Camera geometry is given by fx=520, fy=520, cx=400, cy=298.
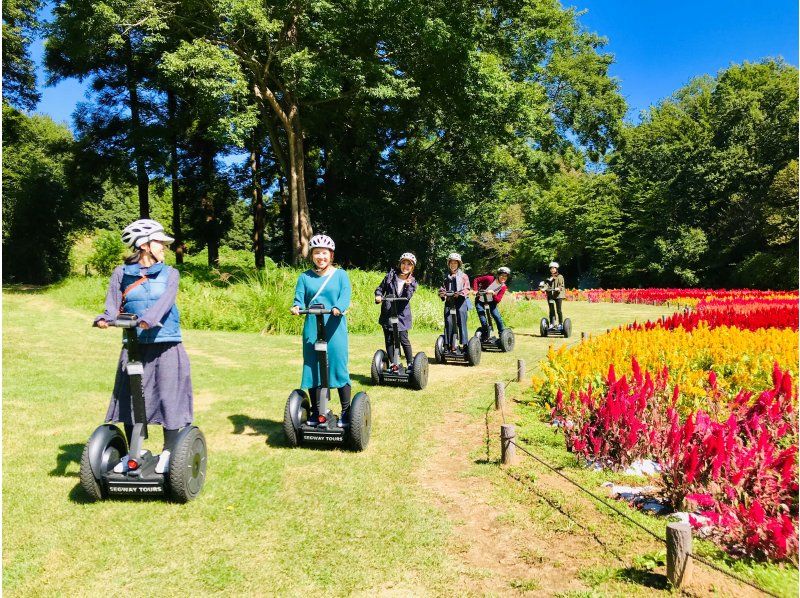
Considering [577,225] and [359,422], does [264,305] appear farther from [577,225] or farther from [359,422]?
[577,225]

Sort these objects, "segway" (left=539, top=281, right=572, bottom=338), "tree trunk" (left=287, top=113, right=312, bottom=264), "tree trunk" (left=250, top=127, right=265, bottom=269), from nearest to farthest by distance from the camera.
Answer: "segway" (left=539, top=281, right=572, bottom=338)
"tree trunk" (left=287, top=113, right=312, bottom=264)
"tree trunk" (left=250, top=127, right=265, bottom=269)

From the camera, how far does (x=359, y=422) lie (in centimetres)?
524

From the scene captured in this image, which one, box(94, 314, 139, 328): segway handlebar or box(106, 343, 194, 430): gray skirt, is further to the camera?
box(106, 343, 194, 430): gray skirt

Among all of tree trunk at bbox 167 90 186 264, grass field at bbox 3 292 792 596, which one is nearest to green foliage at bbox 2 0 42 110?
tree trunk at bbox 167 90 186 264

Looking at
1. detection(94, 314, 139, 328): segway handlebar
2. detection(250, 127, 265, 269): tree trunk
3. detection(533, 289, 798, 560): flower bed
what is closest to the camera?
detection(533, 289, 798, 560): flower bed

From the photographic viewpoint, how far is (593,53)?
4209 centimetres

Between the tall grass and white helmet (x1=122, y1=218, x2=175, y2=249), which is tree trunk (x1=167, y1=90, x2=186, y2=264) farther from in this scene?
white helmet (x1=122, y1=218, x2=175, y2=249)

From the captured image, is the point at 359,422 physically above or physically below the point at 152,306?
below

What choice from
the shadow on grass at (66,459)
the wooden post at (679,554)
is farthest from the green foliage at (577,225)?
the wooden post at (679,554)

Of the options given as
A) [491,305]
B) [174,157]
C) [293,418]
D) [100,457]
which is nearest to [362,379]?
[293,418]

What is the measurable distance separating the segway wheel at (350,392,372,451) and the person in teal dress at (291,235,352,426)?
7.9 inches

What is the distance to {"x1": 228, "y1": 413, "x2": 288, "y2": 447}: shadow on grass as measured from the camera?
5.74 metres

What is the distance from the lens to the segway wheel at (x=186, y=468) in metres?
4.00

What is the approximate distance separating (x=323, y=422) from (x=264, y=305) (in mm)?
10026
